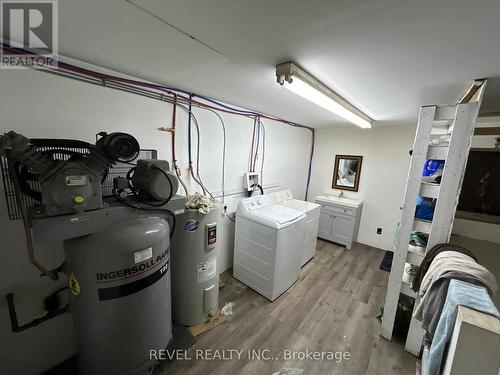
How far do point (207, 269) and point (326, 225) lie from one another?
109 inches

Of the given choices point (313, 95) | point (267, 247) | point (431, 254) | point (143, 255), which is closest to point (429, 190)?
point (431, 254)

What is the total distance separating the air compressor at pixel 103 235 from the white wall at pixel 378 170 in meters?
3.62

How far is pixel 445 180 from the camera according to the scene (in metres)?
1.46

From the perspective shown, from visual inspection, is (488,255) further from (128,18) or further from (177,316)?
(128,18)

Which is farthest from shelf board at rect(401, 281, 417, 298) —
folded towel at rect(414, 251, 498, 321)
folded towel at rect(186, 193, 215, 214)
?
folded towel at rect(186, 193, 215, 214)

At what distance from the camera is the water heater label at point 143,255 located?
44.9 inches

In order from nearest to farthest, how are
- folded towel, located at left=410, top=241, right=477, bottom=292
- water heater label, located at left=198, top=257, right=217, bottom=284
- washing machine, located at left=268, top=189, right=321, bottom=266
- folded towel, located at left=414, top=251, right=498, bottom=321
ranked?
folded towel, located at left=414, top=251, right=498, bottom=321, folded towel, located at left=410, top=241, right=477, bottom=292, water heater label, located at left=198, top=257, right=217, bottom=284, washing machine, located at left=268, top=189, right=321, bottom=266

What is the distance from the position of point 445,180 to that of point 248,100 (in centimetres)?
192

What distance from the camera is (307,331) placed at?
1.91 meters

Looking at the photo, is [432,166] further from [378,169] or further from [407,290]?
[378,169]

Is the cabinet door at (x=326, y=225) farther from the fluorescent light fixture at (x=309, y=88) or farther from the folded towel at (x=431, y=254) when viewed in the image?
the folded towel at (x=431, y=254)

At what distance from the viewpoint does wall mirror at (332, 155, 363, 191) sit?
12.5 feet

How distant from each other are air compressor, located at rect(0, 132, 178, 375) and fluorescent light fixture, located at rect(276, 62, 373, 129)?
3.36 ft

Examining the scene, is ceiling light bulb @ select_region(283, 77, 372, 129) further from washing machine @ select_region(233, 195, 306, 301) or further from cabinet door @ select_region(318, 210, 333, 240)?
cabinet door @ select_region(318, 210, 333, 240)
